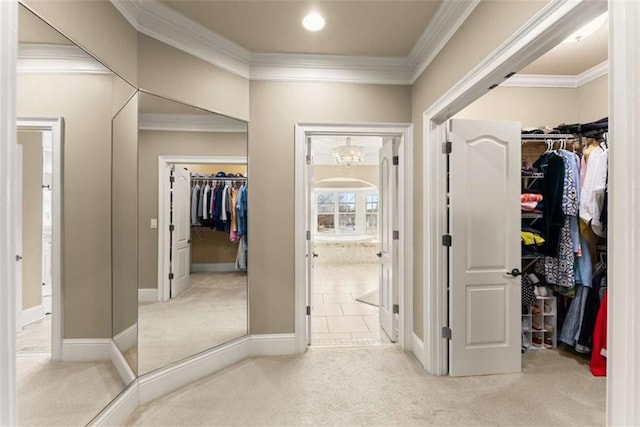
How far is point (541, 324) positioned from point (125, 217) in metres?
3.78

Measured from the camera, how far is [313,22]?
227 cm

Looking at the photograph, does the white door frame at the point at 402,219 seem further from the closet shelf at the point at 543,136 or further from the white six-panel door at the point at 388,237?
the closet shelf at the point at 543,136

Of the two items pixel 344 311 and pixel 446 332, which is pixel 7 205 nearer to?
pixel 446 332

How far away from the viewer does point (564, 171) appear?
2.68m

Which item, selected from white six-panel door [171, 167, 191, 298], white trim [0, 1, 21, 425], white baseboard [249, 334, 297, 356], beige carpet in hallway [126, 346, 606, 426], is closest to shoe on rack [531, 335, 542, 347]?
beige carpet in hallway [126, 346, 606, 426]

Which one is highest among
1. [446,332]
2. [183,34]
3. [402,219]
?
[183,34]

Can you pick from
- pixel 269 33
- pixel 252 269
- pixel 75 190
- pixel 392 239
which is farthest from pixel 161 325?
pixel 269 33

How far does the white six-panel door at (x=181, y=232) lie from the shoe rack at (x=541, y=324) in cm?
319

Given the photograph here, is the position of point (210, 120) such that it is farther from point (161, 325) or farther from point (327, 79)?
point (161, 325)

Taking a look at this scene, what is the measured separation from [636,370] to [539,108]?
313cm

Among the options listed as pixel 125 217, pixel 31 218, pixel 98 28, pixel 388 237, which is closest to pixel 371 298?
pixel 388 237

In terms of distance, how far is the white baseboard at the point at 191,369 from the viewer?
84.2 inches

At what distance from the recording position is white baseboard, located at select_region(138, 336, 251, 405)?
2139mm

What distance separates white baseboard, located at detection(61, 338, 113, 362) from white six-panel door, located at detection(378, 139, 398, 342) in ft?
8.00
